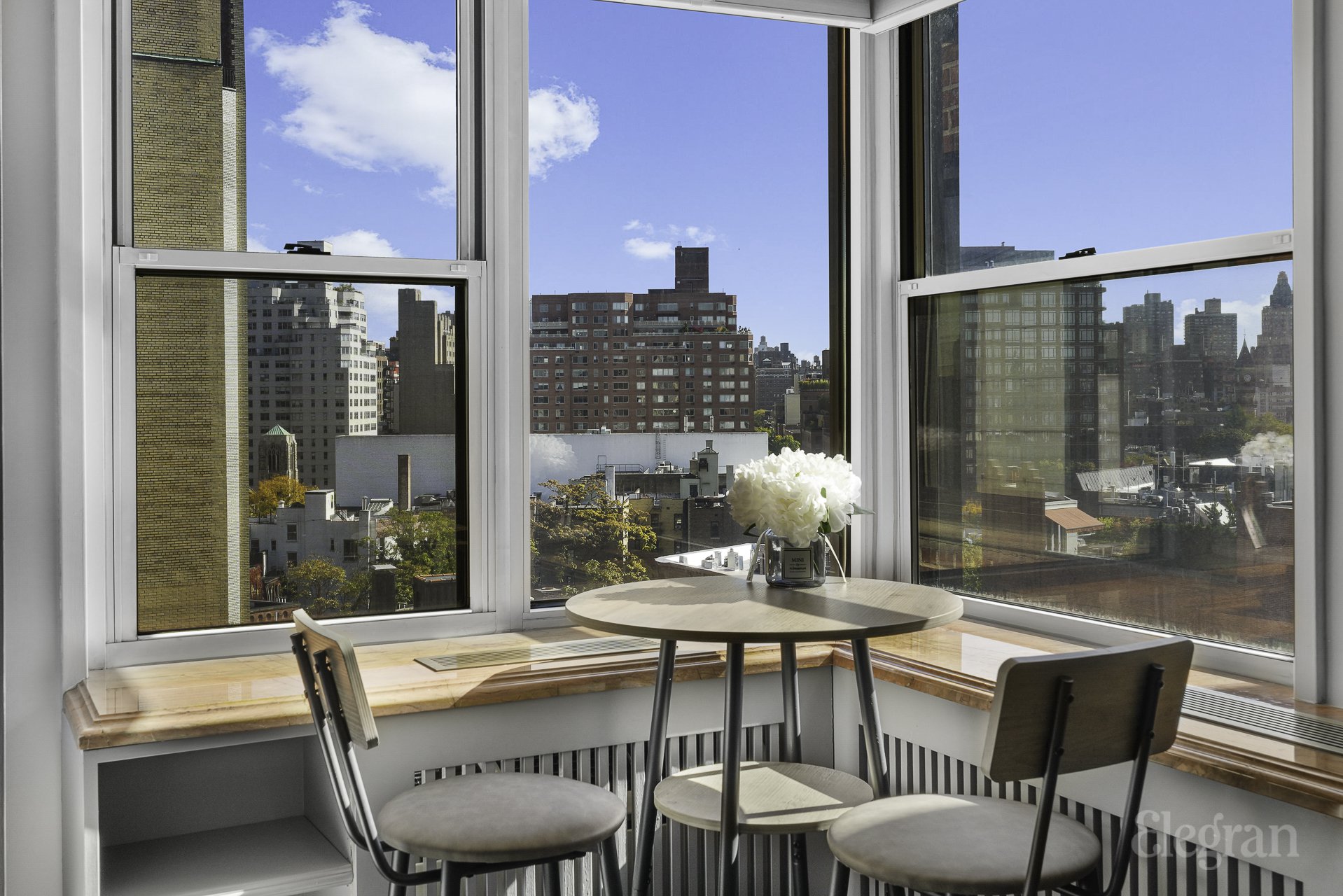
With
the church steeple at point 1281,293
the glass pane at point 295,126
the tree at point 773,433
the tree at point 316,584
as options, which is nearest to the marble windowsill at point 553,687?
the tree at point 316,584

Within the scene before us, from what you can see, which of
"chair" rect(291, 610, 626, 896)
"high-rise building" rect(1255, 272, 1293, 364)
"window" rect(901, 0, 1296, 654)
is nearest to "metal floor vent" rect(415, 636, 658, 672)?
"chair" rect(291, 610, 626, 896)

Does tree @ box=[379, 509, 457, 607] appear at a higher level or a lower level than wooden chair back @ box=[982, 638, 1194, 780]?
higher

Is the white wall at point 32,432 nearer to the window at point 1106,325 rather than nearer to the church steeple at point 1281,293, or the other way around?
the window at point 1106,325

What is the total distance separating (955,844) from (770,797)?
605 millimetres

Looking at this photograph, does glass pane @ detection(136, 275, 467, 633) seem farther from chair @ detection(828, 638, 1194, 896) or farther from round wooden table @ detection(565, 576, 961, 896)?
chair @ detection(828, 638, 1194, 896)

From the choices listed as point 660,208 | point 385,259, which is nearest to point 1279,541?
point 660,208

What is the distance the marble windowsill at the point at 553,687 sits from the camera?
→ 1.69m

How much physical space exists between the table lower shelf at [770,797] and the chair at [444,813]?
256mm

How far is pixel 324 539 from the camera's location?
2.56 meters

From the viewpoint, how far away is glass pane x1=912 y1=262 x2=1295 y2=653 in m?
2.14

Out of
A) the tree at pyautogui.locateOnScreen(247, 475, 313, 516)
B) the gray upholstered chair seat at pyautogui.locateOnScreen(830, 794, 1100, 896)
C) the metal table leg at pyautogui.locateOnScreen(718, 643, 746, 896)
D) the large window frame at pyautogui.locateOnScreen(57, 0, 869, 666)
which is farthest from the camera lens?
the tree at pyautogui.locateOnScreen(247, 475, 313, 516)

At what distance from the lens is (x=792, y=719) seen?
2.48m

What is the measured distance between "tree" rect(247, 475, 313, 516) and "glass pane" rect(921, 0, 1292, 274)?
183 cm

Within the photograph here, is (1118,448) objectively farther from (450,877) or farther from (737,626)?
(450,877)
